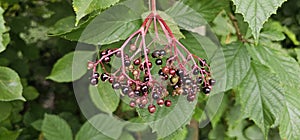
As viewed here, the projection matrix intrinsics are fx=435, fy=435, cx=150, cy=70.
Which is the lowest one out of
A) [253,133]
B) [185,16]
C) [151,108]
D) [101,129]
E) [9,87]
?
[253,133]

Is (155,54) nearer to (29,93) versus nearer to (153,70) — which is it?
(153,70)

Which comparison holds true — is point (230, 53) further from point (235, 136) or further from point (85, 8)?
point (235, 136)

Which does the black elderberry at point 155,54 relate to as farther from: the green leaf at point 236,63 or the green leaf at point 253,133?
the green leaf at point 253,133

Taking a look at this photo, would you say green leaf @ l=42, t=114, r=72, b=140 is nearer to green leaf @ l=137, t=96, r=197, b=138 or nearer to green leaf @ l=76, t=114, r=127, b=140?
green leaf @ l=76, t=114, r=127, b=140

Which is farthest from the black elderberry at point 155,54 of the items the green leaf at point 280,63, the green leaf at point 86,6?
the green leaf at point 280,63

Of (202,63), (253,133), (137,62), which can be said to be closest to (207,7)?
(202,63)

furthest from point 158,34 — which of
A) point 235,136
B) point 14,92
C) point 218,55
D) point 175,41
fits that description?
point 235,136
